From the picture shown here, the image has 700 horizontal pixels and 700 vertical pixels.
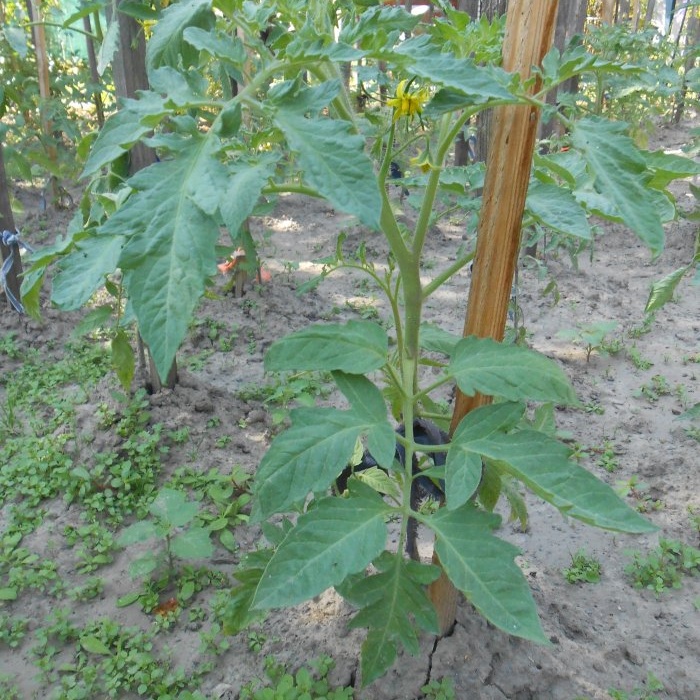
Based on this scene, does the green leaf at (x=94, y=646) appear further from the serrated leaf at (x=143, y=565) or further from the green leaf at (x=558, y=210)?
the green leaf at (x=558, y=210)

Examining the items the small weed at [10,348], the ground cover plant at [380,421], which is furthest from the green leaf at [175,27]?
the small weed at [10,348]

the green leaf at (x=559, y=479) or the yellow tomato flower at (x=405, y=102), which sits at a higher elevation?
the yellow tomato flower at (x=405, y=102)

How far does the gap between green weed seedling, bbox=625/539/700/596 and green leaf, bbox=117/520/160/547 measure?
1.48 meters

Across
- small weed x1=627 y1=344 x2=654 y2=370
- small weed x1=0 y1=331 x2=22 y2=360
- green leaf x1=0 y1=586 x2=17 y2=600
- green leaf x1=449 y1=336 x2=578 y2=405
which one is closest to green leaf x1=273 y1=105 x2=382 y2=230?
green leaf x1=449 y1=336 x2=578 y2=405

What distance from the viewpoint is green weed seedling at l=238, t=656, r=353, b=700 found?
164 centimetres

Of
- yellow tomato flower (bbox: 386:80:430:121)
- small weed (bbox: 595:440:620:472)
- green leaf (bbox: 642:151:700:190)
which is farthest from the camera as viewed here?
small weed (bbox: 595:440:620:472)

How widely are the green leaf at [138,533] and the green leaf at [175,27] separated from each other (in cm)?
145

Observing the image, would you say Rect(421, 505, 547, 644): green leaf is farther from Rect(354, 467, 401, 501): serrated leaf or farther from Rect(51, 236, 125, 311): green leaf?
Rect(51, 236, 125, 311): green leaf

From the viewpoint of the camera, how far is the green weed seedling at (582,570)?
208cm

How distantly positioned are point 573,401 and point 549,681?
0.85 metres

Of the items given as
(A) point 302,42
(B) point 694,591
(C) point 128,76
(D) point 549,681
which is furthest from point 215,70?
(B) point 694,591

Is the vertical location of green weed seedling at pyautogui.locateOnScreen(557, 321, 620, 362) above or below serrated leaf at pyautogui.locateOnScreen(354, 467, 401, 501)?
below

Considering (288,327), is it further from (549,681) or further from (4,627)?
(549,681)

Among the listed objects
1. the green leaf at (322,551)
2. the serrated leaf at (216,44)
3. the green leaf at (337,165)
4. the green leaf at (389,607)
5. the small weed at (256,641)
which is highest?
the serrated leaf at (216,44)
